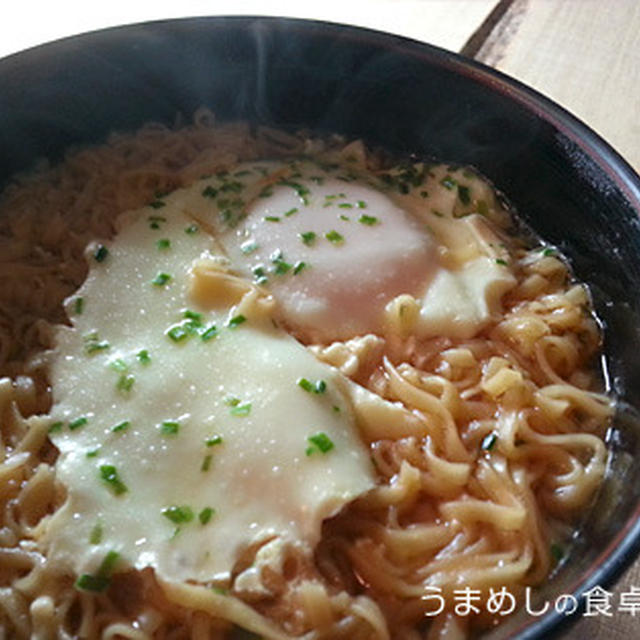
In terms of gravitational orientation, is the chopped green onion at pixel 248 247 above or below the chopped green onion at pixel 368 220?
below

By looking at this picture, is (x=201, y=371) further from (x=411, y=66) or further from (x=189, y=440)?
(x=411, y=66)

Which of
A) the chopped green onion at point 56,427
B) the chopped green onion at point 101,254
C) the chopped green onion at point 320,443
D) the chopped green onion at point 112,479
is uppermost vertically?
the chopped green onion at point 320,443

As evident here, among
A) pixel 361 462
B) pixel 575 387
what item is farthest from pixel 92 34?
pixel 575 387

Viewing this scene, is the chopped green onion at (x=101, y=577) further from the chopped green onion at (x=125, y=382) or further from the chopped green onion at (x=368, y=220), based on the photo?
the chopped green onion at (x=368, y=220)

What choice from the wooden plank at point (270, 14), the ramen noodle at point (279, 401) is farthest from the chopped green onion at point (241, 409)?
the wooden plank at point (270, 14)

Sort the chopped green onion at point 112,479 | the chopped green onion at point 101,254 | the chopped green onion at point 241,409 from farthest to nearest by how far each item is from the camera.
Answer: the chopped green onion at point 101,254 < the chopped green onion at point 241,409 < the chopped green onion at point 112,479

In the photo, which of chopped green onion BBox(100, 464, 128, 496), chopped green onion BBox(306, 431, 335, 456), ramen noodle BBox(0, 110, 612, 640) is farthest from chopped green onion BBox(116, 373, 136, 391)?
chopped green onion BBox(306, 431, 335, 456)

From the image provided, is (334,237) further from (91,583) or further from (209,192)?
(91,583)
